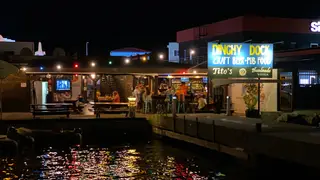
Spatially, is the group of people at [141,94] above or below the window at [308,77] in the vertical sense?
below

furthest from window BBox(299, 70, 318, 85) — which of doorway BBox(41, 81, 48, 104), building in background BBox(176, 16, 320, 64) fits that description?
doorway BBox(41, 81, 48, 104)

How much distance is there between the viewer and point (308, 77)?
108 feet

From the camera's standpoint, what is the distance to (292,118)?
776 inches

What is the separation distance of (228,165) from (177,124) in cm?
541

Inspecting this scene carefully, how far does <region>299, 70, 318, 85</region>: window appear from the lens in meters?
32.7

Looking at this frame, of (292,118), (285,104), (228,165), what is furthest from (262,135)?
(285,104)

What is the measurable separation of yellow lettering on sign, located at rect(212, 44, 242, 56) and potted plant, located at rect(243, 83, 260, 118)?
2682 millimetres

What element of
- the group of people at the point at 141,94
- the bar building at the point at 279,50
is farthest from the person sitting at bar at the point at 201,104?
the group of people at the point at 141,94

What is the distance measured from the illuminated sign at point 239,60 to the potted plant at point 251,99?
5.21 ft

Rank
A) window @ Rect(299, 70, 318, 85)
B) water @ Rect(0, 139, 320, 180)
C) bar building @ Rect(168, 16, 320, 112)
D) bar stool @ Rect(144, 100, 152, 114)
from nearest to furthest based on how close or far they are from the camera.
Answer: water @ Rect(0, 139, 320, 180) → bar building @ Rect(168, 16, 320, 112) → bar stool @ Rect(144, 100, 152, 114) → window @ Rect(299, 70, 318, 85)

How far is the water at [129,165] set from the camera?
14657mm

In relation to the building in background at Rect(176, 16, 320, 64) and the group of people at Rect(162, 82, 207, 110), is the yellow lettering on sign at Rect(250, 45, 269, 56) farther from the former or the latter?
the building in background at Rect(176, 16, 320, 64)

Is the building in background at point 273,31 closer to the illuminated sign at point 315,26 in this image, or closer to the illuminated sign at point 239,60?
the illuminated sign at point 315,26

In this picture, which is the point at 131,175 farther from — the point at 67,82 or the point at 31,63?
the point at 67,82
